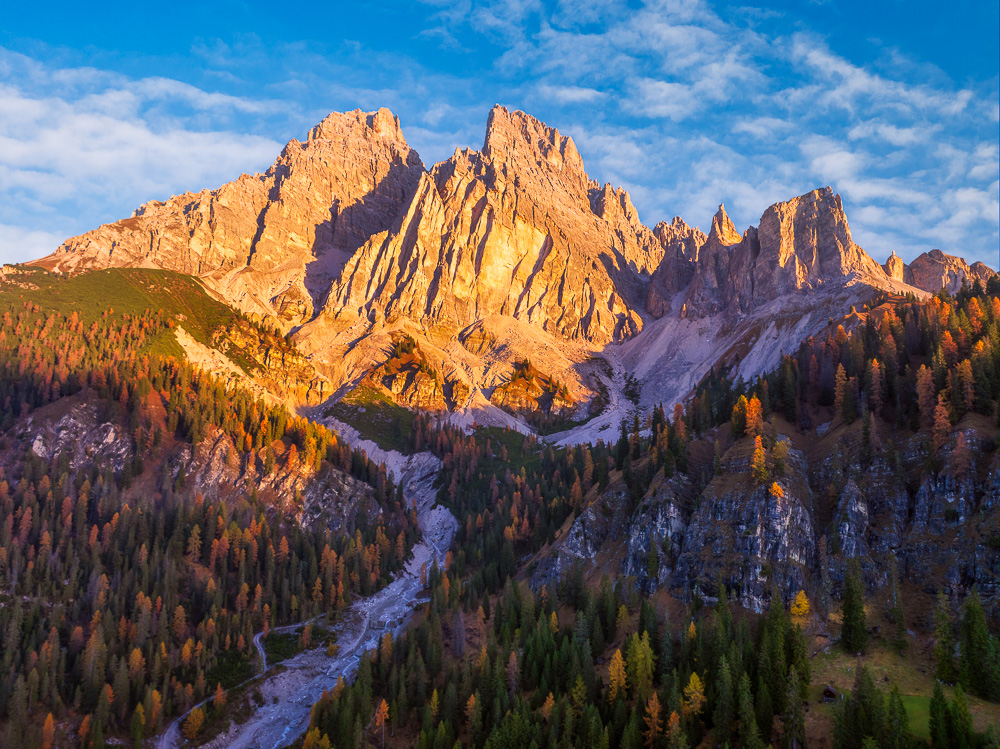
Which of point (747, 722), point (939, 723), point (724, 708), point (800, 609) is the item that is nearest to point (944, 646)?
point (939, 723)

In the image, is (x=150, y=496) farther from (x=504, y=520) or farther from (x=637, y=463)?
(x=637, y=463)

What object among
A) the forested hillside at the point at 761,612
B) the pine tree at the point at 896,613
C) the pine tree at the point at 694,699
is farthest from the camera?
the pine tree at the point at 896,613

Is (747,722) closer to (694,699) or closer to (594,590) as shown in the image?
(694,699)

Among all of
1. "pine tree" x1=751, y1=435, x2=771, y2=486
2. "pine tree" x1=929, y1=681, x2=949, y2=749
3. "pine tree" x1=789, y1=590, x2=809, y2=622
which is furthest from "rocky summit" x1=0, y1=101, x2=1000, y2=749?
"pine tree" x1=751, y1=435, x2=771, y2=486

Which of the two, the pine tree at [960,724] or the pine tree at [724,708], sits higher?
the pine tree at [960,724]

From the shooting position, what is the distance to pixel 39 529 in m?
144

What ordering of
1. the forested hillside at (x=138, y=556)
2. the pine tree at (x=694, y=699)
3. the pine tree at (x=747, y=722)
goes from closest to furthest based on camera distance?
the pine tree at (x=747, y=722), the pine tree at (x=694, y=699), the forested hillside at (x=138, y=556)

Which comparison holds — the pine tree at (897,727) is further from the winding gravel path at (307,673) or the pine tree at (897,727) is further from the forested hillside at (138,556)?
the forested hillside at (138,556)

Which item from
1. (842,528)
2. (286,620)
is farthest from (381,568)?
(842,528)

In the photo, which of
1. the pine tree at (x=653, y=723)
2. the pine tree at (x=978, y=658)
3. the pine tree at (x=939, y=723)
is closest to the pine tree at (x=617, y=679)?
the pine tree at (x=653, y=723)

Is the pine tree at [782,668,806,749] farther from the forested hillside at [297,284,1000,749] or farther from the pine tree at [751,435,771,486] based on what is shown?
the pine tree at [751,435,771,486]

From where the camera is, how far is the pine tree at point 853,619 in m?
85.2

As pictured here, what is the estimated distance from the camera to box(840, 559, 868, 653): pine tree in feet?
280

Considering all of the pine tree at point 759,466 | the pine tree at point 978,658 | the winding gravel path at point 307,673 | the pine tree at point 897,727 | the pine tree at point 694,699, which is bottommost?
the winding gravel path at point 307,673
